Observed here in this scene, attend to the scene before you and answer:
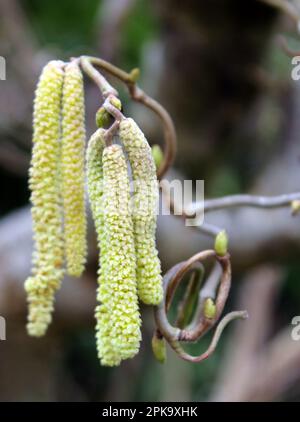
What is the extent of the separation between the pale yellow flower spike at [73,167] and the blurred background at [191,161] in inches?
16.2

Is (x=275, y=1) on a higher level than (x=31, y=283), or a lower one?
higher

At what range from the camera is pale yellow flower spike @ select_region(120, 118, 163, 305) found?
1.38ft

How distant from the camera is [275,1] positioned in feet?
2.68

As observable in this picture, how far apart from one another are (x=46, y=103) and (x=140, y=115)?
1189mm

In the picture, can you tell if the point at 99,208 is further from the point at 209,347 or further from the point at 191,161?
the point at 191,161

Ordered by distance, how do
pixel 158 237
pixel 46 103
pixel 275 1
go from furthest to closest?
1. pixel 158 237
2. pixel 275 1
3. pixel 46 103

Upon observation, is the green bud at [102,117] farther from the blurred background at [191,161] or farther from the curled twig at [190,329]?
the blurred background at [191,161]

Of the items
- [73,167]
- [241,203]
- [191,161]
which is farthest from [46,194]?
[191,161]

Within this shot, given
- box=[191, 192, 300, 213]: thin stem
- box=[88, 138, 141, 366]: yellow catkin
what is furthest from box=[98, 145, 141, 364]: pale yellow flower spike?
box=[191, 192, 300, 213]: thin stem

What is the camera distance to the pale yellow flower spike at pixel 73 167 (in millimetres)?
469

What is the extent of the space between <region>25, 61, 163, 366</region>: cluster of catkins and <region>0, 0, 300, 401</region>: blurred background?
0.42 meters

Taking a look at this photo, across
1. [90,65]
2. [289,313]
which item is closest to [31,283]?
[90,65]

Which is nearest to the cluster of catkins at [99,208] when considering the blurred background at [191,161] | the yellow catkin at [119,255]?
the yellow catkin at [119,255]

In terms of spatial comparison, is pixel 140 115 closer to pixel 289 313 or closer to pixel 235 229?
pixel 235 229
